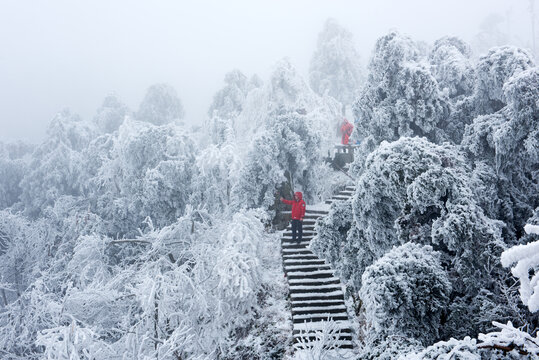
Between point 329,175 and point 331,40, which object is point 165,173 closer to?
point 329,175

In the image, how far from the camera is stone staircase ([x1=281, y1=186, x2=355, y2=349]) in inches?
331

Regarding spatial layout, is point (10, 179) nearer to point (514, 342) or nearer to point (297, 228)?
point (297, 228)

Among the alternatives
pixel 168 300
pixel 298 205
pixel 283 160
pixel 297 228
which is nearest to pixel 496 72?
pixel 298 205

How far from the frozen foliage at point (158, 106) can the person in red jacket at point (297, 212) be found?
745 inches

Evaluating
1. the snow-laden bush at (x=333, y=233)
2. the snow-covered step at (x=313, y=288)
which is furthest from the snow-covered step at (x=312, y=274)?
the snow-laden bush at (x=333, y=233)

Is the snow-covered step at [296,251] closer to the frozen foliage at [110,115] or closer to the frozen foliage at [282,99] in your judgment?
the frozen foliage at [282,99]

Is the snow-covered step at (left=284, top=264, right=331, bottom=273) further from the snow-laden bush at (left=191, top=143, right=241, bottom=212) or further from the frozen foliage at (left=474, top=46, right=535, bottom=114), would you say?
the frozen foliage at (left=474, top=46, right=535, bottom=114)

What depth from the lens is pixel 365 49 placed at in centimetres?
8000

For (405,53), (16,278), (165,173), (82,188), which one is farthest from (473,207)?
(82,188)

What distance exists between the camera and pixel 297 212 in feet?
34.3

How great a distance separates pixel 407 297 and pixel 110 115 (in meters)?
26.8

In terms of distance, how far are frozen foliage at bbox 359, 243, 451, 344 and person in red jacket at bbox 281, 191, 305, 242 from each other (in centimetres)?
583

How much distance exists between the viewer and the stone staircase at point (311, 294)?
27.6 ft

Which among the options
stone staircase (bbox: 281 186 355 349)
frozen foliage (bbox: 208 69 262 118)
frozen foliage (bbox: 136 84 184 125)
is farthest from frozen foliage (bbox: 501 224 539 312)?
frozen foliage (bbox: 136 84 184 125)
